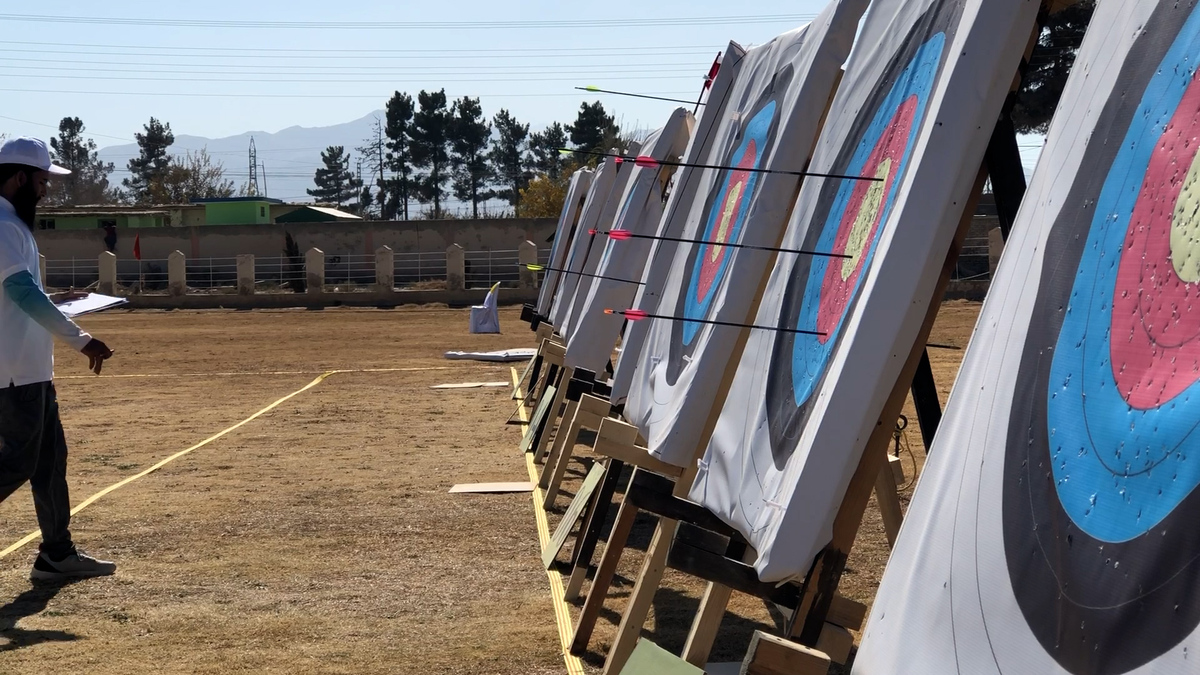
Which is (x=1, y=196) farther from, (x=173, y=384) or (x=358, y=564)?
(x=173, y=384)

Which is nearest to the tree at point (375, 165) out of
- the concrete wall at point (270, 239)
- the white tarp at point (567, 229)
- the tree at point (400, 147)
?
the tree at point (400, 147)

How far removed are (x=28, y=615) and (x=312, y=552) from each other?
4.53 feet

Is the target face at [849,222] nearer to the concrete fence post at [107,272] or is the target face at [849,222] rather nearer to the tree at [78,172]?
the concrete fence post at [107,272]

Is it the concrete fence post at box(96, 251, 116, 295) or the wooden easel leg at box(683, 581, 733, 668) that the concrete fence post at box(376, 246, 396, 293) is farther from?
the wooden easel leg at box(683, 581, 733, 668)

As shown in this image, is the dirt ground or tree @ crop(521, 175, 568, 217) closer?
the dirt ground

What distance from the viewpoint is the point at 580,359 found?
7152mm

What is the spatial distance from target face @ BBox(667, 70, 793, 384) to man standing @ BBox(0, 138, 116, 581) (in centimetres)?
253

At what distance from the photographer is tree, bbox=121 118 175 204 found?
90.6 metres

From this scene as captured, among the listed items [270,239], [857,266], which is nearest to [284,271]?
[270,239]

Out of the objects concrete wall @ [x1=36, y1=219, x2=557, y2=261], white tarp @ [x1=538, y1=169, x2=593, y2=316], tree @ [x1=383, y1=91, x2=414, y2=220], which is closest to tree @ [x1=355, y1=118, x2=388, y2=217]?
tree @ [x1=383, y1=91, x2=414, y2=220]

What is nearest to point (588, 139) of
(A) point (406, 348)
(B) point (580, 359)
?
(A) point (406, 348)

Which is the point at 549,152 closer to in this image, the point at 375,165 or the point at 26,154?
the point at 375,165

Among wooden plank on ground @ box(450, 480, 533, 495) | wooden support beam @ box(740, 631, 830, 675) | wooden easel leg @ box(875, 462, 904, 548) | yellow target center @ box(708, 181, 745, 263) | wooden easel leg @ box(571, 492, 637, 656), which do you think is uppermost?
yellow target center @ box(708, 181, 745, 263)

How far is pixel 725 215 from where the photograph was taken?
4.64 metres
